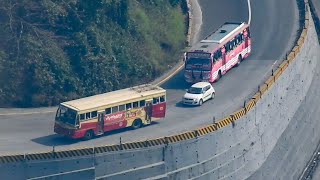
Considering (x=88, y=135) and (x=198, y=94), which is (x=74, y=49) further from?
(x=88, y=135)

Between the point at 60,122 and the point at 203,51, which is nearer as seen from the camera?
the point at 60,122

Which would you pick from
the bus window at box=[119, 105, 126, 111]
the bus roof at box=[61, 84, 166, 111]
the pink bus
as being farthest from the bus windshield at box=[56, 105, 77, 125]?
the pink bus

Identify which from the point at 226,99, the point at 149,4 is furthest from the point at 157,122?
the point at 149,4

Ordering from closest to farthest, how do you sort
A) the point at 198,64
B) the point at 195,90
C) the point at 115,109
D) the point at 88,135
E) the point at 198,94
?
the point at 88,135 → the point at 115,109 → the point at 198,94 → the point at 195,90 → the point at 198,64

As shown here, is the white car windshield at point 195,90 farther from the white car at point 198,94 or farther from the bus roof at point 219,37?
the bus roof at point 219,37

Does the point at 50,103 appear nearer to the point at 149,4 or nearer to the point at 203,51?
the point at 203,51

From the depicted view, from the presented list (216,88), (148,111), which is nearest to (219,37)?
(216,88)
